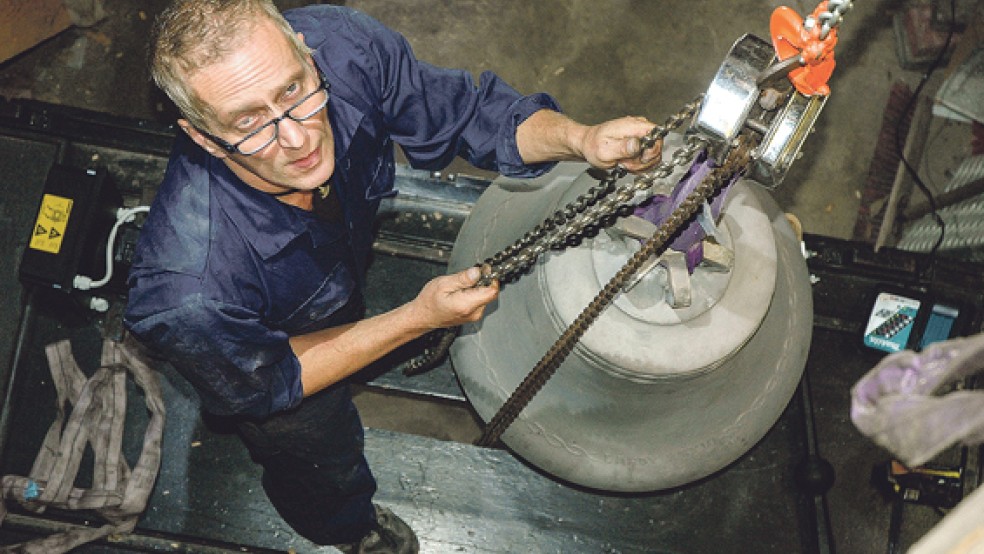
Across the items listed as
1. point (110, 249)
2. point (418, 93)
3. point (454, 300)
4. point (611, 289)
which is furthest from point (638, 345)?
point (110, 249)

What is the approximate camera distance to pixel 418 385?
7.58 ft

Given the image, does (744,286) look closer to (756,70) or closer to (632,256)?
(632,256)

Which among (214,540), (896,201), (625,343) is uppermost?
(625,343)

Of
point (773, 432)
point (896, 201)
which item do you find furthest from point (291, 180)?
point (896, 201)

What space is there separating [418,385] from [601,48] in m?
1.75

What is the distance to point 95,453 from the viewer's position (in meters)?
2.23

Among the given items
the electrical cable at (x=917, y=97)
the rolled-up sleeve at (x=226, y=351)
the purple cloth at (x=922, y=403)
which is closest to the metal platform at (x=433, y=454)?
the rolled-up sleeve at (x=226, y=351)

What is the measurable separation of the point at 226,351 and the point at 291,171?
31 cm

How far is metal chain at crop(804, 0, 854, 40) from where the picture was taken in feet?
2.44

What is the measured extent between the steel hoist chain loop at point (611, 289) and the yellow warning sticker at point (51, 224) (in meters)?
1.47

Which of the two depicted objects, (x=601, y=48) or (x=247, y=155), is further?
(x=601, y=48)

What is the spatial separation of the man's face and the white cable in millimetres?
998

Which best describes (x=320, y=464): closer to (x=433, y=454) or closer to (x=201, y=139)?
(x=433, y=454)

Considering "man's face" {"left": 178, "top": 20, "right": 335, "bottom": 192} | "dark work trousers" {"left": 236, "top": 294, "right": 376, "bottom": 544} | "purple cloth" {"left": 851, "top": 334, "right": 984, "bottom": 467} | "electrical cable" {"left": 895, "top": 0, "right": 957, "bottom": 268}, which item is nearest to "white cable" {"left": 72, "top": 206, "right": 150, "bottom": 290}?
"dark work trousers" {"left": 236, "top": 294, "right": 376, "bottom": 544}
